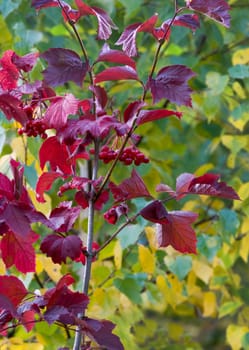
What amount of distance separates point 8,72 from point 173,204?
1011 millimetres

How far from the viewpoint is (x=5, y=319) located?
2.69 ft

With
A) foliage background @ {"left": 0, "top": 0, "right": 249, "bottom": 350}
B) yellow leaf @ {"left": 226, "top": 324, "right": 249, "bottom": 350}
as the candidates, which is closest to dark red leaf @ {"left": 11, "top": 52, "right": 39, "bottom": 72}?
foliage background @ {"left": 0, "top": 0, "right": 249, "bottom": 350}

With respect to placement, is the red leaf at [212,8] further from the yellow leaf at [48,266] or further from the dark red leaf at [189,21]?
the yellow leaf at [48,266]

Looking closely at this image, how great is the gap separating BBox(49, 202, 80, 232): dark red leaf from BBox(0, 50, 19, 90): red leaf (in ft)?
0.54

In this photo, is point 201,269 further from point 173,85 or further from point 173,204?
point 173,85

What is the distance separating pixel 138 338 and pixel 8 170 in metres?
0.93

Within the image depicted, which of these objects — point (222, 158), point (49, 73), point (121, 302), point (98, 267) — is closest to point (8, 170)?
point (98, 267)

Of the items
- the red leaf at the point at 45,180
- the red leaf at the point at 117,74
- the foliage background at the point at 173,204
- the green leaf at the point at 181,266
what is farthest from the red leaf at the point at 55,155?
the green leaf at the point at 181,266

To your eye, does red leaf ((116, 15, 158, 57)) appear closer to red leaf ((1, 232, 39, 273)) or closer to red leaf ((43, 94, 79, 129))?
red leaf ((43, 94, 79, 129))


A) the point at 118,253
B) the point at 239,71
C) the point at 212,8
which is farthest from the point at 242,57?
the point at 212,8

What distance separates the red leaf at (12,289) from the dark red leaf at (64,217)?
0.26ft

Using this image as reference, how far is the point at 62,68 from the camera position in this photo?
2.58ft

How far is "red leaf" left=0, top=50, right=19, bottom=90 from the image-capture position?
89 centimetres

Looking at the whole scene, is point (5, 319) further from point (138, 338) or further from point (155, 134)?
point (138, 338)
